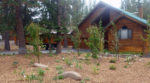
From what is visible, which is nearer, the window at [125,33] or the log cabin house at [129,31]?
the log cabin house at [129,31]

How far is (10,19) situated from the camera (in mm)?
14281

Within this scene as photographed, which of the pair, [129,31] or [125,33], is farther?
[125,33]

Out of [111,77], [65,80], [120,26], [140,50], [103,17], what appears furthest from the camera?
[103,17]

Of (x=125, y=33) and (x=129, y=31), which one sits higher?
(x=129, y=31)

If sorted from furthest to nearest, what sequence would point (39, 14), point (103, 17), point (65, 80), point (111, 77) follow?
1. point (103, 17)
2. point (39, 14)
3. point (111, 77)
4. point (65, 80)

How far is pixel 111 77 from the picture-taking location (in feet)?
21.3

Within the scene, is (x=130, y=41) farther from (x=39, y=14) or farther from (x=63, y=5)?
(x=39, y=14)

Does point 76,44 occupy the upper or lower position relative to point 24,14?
lower

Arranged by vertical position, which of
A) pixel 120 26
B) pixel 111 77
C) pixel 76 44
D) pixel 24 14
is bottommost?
pixel 111 77

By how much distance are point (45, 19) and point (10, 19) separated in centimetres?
353

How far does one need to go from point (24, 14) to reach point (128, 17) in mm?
10164

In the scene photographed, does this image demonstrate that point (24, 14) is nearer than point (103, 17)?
Yes

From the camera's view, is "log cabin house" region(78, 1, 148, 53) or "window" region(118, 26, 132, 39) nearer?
"log cabin house" region(78, 1, 148, 53)

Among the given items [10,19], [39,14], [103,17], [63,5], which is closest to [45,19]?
[39,14]
